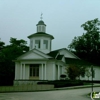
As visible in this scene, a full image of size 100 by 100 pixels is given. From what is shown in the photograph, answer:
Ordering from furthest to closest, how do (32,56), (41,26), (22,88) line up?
(41,26)
(32,56)
(22,88)

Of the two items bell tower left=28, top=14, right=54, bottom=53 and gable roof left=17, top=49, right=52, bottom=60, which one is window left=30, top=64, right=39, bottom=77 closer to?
gable roof left=17, top=49, right=52, bottom=60

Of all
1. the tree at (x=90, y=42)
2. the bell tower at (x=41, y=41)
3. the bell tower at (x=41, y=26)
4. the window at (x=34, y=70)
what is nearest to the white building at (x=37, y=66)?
the window at (x=34, y=70)

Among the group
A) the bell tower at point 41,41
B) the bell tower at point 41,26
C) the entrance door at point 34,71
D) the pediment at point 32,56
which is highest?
the bell tower at point 41,26

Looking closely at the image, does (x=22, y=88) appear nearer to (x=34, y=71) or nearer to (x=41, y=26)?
(x=34, y=71)

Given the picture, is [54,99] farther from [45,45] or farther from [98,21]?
[98,21]

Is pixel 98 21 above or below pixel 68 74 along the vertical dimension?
above

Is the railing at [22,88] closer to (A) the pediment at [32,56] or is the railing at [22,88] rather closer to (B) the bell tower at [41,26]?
(A) the pediment at [32,56]

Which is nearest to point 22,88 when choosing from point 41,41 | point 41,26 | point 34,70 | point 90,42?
point 34,70

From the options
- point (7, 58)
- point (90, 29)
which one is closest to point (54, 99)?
point (7, 58)

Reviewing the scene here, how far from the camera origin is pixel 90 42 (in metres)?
59.7

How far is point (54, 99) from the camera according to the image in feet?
56.8

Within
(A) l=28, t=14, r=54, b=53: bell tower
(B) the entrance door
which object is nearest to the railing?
(B) the entrance door

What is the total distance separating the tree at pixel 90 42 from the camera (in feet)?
196

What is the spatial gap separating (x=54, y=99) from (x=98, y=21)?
46061 millimetres
